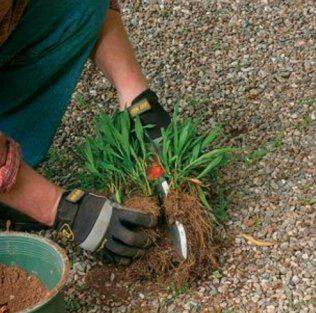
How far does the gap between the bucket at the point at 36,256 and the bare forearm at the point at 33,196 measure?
0.39ft

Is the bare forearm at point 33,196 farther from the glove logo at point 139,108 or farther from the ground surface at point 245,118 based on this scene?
the glove logo at point 139,108

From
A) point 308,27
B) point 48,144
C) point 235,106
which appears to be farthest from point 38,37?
point 308,27

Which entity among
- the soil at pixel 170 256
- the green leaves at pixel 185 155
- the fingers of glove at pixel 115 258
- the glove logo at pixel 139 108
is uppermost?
the glove logo at pixel 139 108

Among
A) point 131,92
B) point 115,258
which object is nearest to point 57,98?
point 131,92

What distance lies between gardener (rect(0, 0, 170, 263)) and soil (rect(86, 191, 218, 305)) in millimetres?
52

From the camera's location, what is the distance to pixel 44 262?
2.37 m

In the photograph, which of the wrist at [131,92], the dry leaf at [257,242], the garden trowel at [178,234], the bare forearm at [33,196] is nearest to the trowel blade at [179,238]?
the garden trowel at [178,234]

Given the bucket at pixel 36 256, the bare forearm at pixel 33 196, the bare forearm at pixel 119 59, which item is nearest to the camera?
the bucket at pixel 36 256

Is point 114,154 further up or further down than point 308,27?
further up

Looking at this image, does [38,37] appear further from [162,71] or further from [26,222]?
[162,71]

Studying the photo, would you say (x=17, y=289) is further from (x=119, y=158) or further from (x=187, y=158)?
(x=187, y=158)

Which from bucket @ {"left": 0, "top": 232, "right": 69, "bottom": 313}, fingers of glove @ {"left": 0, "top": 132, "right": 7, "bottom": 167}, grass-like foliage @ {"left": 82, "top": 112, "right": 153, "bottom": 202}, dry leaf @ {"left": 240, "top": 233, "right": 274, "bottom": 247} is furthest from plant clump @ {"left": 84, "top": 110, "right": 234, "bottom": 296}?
fingers of glove @ {"left": 0, "top": 132, "right": 7, "bottom": 167}

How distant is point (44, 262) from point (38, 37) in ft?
2.20

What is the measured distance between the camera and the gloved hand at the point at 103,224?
2453mm
